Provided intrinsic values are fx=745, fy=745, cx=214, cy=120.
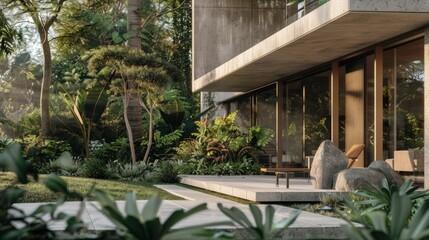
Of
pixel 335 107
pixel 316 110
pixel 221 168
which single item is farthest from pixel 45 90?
pixel 335 107

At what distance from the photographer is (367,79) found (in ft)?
48.5

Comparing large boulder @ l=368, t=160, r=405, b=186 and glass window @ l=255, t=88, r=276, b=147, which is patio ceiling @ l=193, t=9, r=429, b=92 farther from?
large boulder @ l=368, t=160, r=405, b=186

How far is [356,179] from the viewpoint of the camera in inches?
448

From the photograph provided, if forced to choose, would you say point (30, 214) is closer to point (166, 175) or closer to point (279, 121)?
point (166, 175)

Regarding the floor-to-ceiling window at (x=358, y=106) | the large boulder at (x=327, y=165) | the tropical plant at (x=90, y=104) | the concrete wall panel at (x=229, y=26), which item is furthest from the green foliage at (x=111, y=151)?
the large boulder at (x=327, y=165)

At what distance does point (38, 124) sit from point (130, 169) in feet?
29.5

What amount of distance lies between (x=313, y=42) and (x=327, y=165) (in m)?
2.69

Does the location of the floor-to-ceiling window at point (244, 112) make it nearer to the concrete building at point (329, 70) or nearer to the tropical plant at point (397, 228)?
the concrete building at point (329, 70)

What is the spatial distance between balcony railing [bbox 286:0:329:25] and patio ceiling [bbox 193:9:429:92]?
1361mm

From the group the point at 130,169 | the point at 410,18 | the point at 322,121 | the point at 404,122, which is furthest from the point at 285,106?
the point at 410,18

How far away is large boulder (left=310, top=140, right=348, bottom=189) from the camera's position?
484 inches

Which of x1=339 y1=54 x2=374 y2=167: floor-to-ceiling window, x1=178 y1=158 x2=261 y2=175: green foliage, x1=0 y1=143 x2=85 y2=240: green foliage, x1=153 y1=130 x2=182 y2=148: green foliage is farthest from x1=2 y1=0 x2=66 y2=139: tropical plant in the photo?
x1=0 y1=143 x2=85 y2=240: green foliage

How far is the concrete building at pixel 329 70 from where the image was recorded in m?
12.0

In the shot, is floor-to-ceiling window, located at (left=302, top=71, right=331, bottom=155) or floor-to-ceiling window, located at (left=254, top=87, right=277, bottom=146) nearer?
floor-to-ceiling window, located at (left=302, top=71, right=331, bottom=155)
